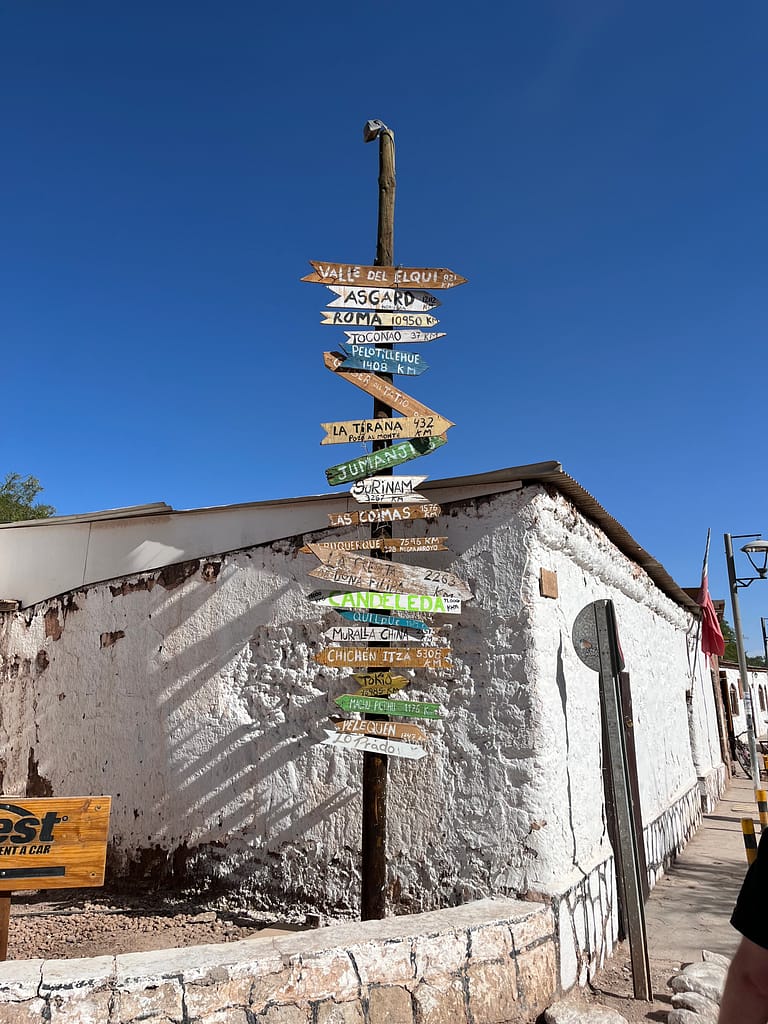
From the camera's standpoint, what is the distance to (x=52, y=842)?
3.45 metres

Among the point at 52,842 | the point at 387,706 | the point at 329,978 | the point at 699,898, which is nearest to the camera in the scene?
the point at 329,978

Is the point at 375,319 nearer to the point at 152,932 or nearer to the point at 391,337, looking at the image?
the point at 391,337

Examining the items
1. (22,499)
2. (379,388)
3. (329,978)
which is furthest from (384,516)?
(22,499)

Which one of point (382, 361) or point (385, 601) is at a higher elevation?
point (382, 361)

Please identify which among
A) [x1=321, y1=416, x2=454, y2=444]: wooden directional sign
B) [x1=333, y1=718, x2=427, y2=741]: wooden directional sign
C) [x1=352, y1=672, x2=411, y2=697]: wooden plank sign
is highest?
[x1=321, y1=416, x2=454, y2=444]: wooden directional sign

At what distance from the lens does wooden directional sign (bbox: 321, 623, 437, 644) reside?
437cm

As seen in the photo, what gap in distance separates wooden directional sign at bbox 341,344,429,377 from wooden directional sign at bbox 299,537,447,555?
3.59 ft

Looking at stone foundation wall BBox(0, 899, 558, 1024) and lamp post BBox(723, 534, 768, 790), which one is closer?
stone foundation wall BBox(0, 899, 558, 1024)

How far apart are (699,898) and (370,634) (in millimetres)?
4187

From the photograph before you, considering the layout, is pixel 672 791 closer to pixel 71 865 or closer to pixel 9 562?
pixel 71 865

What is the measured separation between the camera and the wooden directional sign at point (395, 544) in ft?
14.8

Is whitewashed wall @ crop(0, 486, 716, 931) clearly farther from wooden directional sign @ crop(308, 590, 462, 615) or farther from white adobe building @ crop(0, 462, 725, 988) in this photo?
wooden directional sign @ crop(308, 590, 462, 615)

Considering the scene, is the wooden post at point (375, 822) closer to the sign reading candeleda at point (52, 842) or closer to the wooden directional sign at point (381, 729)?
the wooden directional sign at point (381, 729)

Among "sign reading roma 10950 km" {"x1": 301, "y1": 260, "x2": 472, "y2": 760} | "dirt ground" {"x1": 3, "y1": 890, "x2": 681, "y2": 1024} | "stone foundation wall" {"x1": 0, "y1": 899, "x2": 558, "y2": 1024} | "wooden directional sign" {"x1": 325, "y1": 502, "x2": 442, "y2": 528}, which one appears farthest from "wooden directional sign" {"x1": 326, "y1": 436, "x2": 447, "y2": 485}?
"dirt ground" {"x1": 3, "y1": 890, "x2": 681, "y2": 1024}
